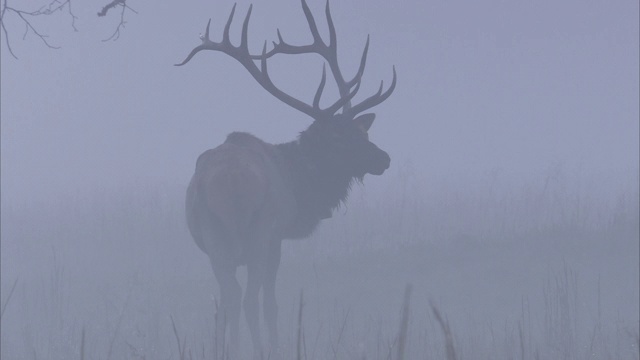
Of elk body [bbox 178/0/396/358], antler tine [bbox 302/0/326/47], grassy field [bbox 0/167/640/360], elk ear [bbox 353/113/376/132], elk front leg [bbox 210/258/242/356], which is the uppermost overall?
antler tine [bbox 302/0/326/47]

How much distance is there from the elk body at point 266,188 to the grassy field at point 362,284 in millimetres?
534

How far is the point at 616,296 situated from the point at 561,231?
2092 millimetres

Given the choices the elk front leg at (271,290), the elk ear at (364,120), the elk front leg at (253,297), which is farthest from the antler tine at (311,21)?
the elk front leg at (253,297)

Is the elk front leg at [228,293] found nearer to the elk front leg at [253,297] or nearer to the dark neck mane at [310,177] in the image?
the elk front leg at [253,297]

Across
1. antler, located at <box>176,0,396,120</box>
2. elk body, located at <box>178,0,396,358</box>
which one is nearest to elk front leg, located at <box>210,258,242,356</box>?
elk body, located at <box>178,0,396,358</box>

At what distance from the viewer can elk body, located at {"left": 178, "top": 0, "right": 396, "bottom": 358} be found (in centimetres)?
790

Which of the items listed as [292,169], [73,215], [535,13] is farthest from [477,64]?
[292,169]

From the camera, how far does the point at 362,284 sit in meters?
11.4

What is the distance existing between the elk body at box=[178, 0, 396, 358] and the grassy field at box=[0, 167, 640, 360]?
534 mm

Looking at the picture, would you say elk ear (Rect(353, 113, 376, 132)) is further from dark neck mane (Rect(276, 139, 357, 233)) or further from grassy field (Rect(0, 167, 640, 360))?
grassy field (Rect(0, 167, 640, 360))

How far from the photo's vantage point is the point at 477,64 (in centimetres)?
10744

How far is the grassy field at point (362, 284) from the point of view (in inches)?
331

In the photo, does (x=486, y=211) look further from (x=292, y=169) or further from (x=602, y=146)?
(x=602, y=146)

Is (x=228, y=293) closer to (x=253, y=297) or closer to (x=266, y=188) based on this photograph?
(x=253, y=297)
